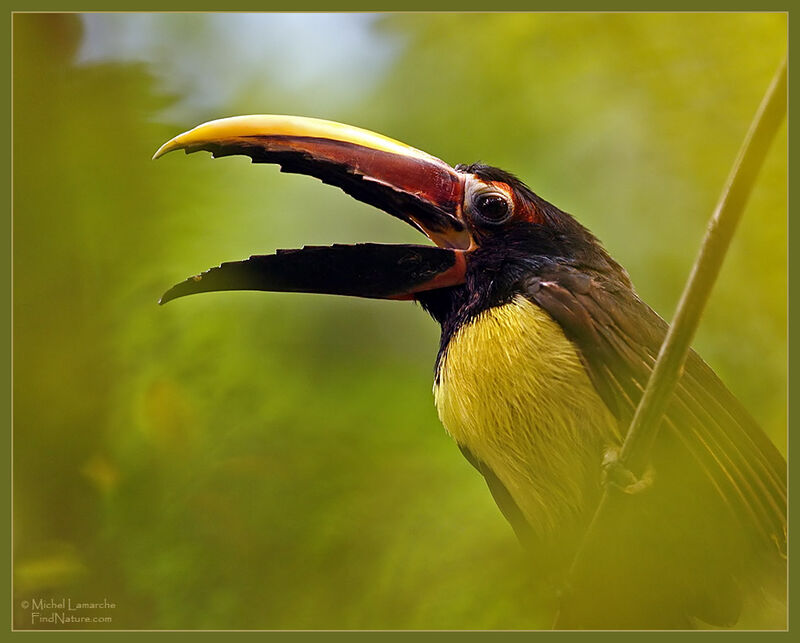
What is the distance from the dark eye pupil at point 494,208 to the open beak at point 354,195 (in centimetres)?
7

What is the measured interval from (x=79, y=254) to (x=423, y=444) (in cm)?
116

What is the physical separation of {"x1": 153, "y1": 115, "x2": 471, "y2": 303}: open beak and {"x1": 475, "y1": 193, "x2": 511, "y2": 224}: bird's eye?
69 mm

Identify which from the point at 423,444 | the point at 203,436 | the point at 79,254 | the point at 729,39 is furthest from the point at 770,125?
the point at 79,254

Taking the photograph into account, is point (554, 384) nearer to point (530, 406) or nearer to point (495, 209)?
point (530, 406)

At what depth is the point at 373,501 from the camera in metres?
2.73

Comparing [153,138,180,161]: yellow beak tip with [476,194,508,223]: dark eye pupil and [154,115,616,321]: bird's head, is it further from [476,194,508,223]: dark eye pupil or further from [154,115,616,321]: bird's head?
[476,194,508,223]: dark eye pupil

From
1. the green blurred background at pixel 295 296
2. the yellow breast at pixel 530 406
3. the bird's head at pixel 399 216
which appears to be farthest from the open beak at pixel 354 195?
the green blurred background at pixel 295 296

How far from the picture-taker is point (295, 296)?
285 centimetres

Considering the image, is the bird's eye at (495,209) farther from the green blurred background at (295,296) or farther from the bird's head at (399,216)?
the green blurred background at (295,296)

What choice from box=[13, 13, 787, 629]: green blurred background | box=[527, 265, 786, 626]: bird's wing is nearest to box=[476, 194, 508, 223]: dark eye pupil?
box=[527, 265, 786, 626]: bird's wing

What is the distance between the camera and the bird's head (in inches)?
96.3

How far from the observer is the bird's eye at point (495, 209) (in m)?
2.49

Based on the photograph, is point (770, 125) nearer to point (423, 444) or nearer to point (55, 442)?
point (423, 444)

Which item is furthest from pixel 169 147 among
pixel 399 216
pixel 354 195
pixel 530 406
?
pixel 530 406
